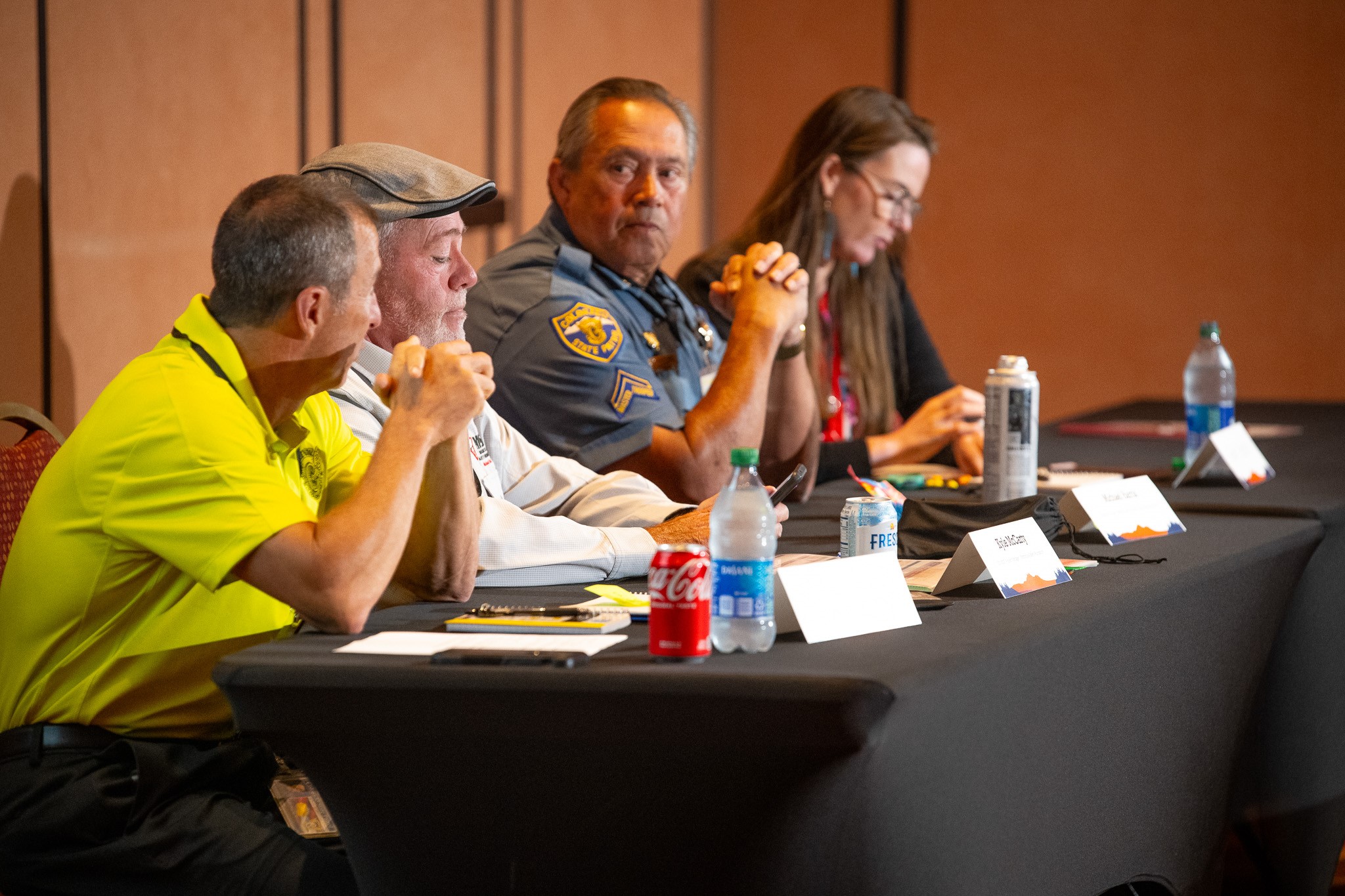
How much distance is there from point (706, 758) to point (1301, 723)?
1.38m

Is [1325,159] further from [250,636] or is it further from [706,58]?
[250,636]

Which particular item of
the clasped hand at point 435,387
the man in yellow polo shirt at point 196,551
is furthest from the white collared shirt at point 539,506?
the clasped hand at point 435,387

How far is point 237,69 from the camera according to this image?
2.93m

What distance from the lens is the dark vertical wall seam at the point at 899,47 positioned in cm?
549

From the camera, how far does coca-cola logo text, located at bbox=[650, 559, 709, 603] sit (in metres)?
1.02

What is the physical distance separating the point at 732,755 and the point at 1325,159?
4773 millimetres

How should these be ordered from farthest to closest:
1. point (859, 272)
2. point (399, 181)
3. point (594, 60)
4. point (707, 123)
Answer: point (707, 123)
point (594, 60)
point (859, 272)
point (399, 181)

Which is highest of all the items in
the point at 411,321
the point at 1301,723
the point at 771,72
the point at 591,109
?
the point at 771,72

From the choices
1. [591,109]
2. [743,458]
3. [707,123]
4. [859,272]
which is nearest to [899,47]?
[707,123]

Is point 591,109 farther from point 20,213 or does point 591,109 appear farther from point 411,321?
point 20,213

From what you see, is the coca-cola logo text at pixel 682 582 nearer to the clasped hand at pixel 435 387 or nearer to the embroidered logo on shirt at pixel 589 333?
the clasped hand at pixel 435 387

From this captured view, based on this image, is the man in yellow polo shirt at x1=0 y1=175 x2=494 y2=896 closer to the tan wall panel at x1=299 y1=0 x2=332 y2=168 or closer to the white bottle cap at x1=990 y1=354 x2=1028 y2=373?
the white bottle cap at x1=990 y1=354 x2=1028 y2=373

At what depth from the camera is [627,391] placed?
84.7 inches

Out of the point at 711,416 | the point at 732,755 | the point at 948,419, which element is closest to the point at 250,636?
the point at 732,755
